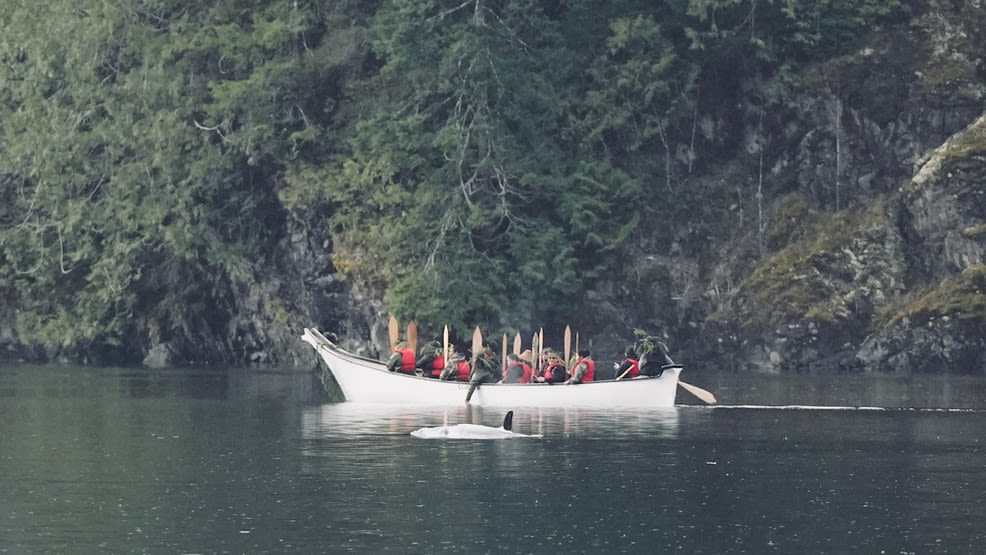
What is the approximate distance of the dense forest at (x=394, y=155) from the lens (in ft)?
230

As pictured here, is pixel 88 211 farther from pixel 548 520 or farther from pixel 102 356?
pixel 548 520

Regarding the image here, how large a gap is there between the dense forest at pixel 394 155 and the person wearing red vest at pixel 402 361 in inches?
527

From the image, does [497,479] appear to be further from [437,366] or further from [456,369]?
[437,366]

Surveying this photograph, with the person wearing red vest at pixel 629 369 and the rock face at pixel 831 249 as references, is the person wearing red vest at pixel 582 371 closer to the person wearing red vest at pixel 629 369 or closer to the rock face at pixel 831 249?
the person wearing red vest at pixel 629 369

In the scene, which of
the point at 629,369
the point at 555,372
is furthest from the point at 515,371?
the point at 629,369

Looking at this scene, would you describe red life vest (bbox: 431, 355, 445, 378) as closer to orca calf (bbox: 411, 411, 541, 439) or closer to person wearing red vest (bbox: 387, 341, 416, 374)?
person wearing red vest (bbox: 387, 341, 416, 374)

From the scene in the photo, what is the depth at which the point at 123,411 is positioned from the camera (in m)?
51.8

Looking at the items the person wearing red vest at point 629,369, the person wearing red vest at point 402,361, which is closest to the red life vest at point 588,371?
the person wearing red vest at point 629,369

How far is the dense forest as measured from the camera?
7006 cm

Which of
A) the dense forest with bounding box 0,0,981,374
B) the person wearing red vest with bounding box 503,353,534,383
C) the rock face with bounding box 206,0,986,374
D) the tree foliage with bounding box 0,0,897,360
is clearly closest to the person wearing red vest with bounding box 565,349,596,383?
the person wearing red vest with bounding box 503,353,534,383

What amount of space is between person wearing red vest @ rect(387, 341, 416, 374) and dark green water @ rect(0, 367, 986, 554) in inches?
54.3

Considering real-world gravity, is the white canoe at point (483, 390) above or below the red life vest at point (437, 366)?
below

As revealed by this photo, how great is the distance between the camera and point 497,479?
119 ft

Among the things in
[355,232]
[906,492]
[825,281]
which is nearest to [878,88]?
[825,281]
